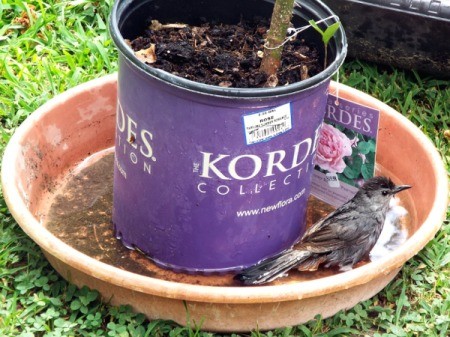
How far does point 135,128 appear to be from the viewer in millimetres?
2658

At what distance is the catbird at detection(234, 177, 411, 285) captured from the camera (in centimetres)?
292

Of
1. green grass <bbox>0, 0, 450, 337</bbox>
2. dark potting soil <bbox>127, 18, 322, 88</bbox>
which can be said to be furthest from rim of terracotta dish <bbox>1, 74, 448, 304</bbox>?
dark potting soil <bbox>127, 18, 322, 88</bbox>

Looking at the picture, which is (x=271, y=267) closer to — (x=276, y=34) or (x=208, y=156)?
(x=208, y=156)

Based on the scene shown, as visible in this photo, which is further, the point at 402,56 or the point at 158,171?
the point at 402,56

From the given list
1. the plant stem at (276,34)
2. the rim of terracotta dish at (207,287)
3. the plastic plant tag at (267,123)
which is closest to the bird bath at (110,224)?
the rim of terracotta dish at (207,287)

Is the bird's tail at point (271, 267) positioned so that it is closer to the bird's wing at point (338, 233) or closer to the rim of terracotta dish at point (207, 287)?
the bird's wing at point (338, 233)

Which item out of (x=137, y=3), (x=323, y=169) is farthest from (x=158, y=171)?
(x=323, y=169)

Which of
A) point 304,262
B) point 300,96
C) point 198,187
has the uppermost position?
point 300,96

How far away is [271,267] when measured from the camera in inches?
115

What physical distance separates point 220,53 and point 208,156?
1.48 feet

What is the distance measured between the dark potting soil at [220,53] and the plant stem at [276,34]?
0.13ft

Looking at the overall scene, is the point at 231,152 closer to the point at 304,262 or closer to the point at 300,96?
the point at 300,96

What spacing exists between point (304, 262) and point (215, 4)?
1019mm

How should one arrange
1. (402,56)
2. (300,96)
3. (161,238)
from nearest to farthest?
(300,96)
(161,238)
(402,56)
